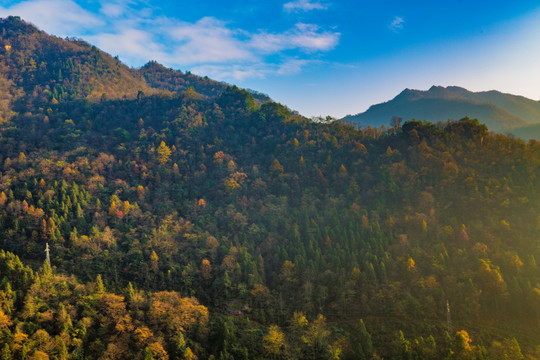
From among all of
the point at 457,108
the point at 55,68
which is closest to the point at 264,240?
the point at 55,68

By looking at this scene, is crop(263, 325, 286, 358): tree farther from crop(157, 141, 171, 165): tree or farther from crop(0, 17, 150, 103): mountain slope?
crop(0, 17, 150, 103): mountain slope

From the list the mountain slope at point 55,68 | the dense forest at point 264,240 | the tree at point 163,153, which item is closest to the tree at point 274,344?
the dense forest at point 264,240

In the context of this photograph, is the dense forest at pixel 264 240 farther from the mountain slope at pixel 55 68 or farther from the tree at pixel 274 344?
the mountain slope at pixel 55 68

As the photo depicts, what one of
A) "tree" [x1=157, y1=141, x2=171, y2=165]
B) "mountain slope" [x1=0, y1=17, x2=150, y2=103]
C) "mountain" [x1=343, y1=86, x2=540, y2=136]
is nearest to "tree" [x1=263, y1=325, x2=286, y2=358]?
"tree" [x1=157, y1=141, x2=171, y2=165]

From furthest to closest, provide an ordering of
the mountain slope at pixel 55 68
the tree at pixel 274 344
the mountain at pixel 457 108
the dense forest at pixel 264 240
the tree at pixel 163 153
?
the mountain at pixel 457 108, the mountain slope at pixel 55 68, the tree at pixel 163 153, the dense forest at pixel 264 240, the tree at pixel 274 344

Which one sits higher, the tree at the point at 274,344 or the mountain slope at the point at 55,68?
the mountain slope at the point at 55,68

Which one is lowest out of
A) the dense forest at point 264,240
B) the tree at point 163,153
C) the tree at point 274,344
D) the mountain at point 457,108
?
the tree at point 274,344
